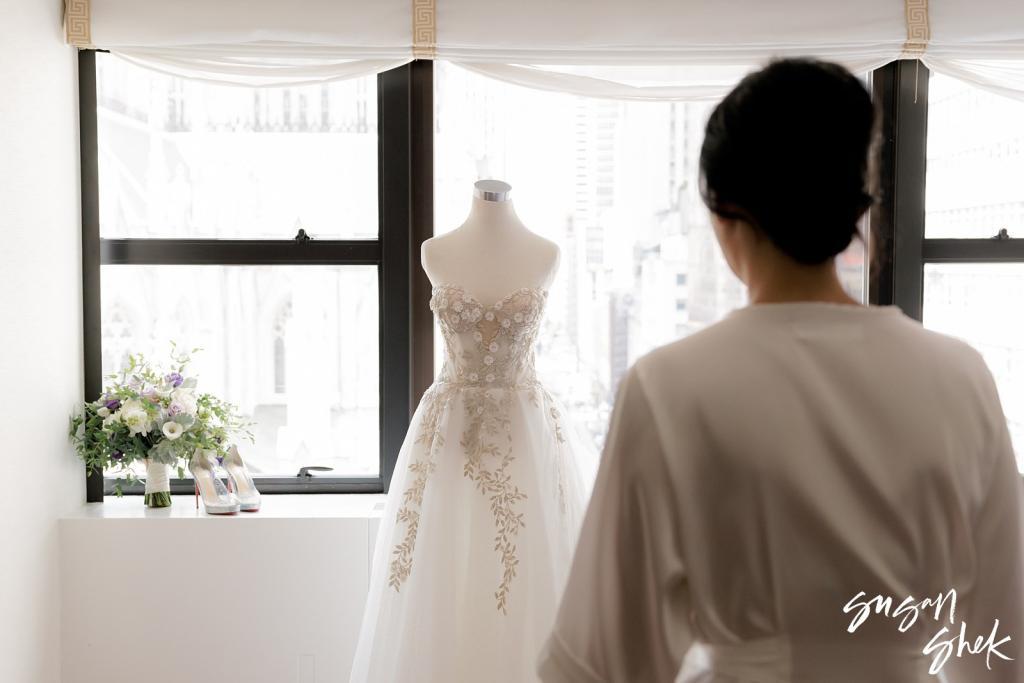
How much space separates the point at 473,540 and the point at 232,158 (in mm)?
1535

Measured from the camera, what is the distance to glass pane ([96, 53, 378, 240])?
113 inches

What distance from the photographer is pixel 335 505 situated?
108 inches

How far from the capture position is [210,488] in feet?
8.62

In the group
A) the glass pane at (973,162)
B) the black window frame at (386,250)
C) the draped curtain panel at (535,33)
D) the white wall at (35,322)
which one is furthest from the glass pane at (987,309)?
the white wall at (35,322)

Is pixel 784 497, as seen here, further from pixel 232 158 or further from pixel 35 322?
pixel 232 158

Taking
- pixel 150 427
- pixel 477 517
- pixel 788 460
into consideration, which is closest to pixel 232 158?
pixel 150 427

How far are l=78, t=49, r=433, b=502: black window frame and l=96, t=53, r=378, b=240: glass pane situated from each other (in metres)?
0.06

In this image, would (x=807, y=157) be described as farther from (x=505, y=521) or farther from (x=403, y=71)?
(x=403, y=71)

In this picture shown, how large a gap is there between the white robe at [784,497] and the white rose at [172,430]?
2.02 meters

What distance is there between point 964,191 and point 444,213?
1669 millimetres

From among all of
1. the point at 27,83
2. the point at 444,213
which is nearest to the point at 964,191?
→ the point at 444,213

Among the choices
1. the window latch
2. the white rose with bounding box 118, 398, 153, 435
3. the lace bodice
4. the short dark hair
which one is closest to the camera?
the short dark hair

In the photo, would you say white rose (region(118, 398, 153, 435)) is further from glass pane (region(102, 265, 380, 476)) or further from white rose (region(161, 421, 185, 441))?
glass pane (region(102, 265, 380, 476))

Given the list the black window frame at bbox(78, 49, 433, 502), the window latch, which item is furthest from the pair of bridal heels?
the black window frame at bbox(78, 49, 433, 502)
